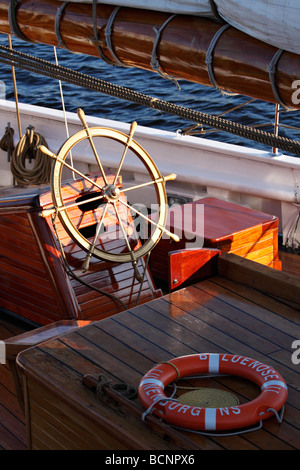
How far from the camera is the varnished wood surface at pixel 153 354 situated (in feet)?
6.78

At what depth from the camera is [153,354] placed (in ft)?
8.24

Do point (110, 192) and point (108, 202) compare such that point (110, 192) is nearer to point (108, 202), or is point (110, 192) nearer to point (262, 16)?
point (108, 202)

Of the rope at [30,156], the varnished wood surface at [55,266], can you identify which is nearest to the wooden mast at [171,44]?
the varnished wood surface at [55,266]

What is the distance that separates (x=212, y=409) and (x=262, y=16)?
1.26 metres

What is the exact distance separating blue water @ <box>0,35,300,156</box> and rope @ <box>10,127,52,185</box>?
362cm

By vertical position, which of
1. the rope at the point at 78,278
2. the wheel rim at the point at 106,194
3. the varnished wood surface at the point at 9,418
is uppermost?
the wheel rim at the point at 106,194

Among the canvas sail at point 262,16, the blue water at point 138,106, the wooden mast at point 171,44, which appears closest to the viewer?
the canvas sail at point 262,16

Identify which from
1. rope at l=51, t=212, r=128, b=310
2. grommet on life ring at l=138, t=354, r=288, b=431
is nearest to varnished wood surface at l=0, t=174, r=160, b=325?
rope at l=51, t=212, r=128, b=310

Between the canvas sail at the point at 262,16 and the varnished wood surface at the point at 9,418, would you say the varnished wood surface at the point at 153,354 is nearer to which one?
the varnished wood surface at the point at 9,418

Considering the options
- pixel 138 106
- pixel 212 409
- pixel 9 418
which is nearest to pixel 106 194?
pixel 9 418

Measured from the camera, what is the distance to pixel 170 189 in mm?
4809

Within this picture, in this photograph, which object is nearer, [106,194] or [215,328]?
[215,328]

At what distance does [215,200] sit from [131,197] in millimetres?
916

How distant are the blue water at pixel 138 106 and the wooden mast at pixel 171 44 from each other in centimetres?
551
